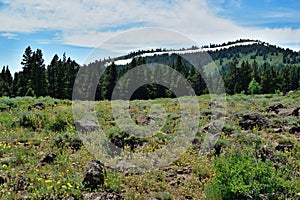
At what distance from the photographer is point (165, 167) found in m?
8.95

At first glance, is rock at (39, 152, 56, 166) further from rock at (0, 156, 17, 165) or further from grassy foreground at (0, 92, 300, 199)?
rock at (0, 156, 17, 165)

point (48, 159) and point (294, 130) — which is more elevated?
point (294, 130)

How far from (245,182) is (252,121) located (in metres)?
6.09

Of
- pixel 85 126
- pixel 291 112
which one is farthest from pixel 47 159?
pixel 291 112

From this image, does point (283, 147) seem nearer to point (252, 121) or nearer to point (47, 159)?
point (252, 121)

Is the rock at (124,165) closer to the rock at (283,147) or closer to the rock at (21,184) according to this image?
the rock at (21,184)

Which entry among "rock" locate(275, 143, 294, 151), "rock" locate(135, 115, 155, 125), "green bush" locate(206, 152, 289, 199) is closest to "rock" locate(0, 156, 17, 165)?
"green bush" locate(206, 152, 289, 199)

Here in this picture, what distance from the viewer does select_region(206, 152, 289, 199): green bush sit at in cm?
661

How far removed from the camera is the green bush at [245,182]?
21.7 ft

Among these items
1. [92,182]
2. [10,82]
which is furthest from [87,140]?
[10,82]

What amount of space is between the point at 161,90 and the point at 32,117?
4785 centimetres

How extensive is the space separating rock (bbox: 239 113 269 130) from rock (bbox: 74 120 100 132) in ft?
19.0

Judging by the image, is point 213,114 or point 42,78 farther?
point 42,78

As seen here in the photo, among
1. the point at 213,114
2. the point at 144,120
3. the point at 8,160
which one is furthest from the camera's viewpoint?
the point at 213,114
